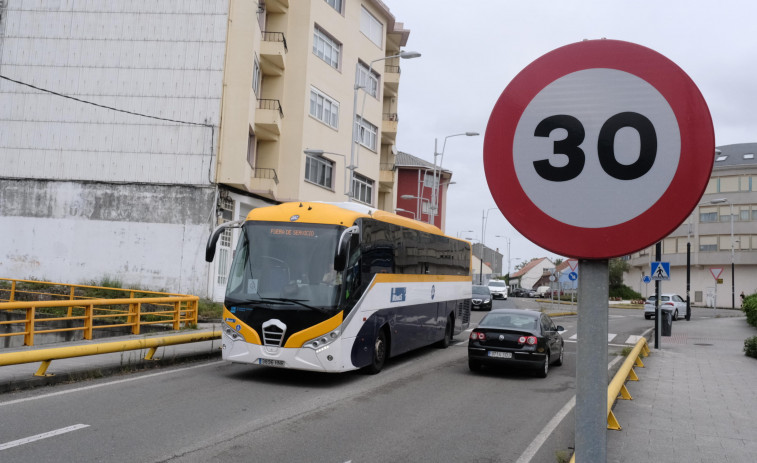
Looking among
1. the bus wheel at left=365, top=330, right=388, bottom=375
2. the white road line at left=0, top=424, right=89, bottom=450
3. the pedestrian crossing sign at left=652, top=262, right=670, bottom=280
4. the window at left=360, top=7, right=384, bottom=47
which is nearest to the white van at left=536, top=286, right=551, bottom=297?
the window at left=360, top=7, right=384, bottom=47

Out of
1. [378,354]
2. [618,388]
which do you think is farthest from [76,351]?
[618,388]

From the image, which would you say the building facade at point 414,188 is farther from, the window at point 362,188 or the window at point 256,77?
the window at point 256,77

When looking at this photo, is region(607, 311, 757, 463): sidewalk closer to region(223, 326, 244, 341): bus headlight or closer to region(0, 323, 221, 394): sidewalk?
region(223, 326, 244, 341): bus headlight

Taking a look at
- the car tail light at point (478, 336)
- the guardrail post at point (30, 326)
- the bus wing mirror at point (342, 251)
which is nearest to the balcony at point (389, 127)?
the car tail light at point (478, 336)

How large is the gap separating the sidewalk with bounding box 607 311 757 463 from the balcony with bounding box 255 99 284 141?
1983 centimetres

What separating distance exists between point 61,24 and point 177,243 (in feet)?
39.5

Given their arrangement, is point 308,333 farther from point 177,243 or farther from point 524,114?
point 177,243

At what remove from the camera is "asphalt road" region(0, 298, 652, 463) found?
7250 millimetres

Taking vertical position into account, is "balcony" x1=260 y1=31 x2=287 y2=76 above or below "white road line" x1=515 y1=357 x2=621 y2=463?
above

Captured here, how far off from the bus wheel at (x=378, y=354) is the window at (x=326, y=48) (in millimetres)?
23345

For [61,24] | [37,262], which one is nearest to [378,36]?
[61,24]

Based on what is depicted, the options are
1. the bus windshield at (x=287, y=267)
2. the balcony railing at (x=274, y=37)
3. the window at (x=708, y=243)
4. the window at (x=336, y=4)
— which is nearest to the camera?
the bus windshield at (x=287, y=267)

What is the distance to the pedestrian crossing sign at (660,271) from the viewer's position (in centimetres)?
2090

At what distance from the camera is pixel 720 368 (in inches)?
651
